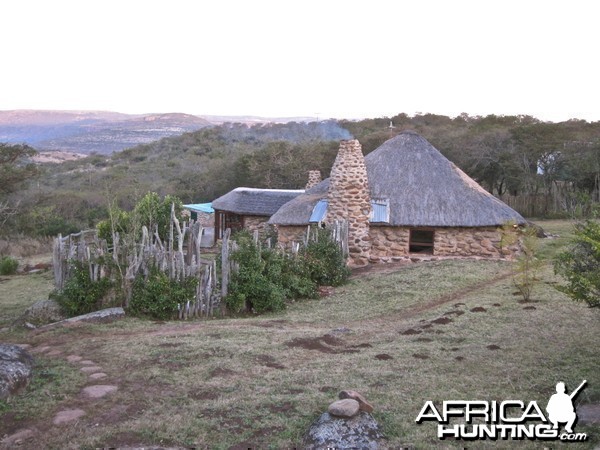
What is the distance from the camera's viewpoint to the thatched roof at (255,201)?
22.5 meters

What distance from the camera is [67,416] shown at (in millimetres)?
5547

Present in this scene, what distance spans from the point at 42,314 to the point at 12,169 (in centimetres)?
1409

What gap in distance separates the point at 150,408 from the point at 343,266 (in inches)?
348

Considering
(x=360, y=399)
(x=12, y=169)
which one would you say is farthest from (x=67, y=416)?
(x=12, y=169)

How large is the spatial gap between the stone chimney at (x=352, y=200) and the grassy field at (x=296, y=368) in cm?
469

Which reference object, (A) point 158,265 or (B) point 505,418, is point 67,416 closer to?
(B) point 505,418

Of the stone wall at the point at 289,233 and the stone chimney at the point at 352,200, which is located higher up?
the stone chimney at the point at 352,200

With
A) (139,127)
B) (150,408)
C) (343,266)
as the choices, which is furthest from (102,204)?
(139,127)

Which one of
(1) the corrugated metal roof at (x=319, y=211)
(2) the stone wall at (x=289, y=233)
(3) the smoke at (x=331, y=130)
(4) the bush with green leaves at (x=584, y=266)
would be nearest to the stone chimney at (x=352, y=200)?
(1) the corrugated metal roof at (x=319, y=211)

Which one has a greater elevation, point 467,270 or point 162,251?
point 162,251

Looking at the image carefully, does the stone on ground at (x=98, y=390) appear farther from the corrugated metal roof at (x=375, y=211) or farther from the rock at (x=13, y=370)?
the corrugated metal roof at (x=375, y=211)

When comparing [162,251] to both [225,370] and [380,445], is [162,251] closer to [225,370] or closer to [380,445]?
[225,370]

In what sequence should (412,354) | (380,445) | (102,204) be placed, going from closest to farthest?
(380,445)
(412,354)
(102,204)

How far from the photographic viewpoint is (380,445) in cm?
496
